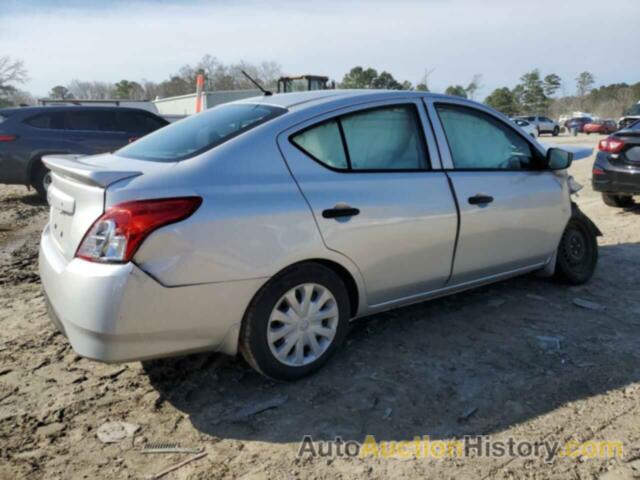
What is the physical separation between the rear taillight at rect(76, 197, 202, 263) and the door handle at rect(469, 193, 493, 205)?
1.95 m

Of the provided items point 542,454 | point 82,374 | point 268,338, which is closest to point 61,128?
point 82,374

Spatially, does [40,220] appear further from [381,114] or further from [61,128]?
[381,114]

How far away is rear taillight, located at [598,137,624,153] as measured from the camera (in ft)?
23.5

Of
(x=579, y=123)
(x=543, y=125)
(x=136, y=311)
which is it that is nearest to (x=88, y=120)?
(x=136, y=311)

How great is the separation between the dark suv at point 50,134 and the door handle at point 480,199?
24.5 feet

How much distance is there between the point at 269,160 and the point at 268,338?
95 centimetres

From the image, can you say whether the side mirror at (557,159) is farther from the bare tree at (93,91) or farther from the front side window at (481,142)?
the bare tree at (93,91)

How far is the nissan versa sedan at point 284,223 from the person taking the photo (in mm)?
2436

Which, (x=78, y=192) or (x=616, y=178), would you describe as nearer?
(x=78, y=192)

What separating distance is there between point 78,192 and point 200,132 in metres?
0.81

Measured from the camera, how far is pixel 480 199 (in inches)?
140

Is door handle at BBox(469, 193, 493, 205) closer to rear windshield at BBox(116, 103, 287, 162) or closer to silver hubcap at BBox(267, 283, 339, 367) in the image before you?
silver hubcap at BBox(267, 283, 339, 367)

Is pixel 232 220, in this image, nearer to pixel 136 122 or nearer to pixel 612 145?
pixel 612 145

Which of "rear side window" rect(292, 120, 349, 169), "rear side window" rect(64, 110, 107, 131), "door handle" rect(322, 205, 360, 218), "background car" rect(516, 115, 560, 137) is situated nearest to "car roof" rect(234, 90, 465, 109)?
"rear side window" rect(292, 120, 349, 169)
